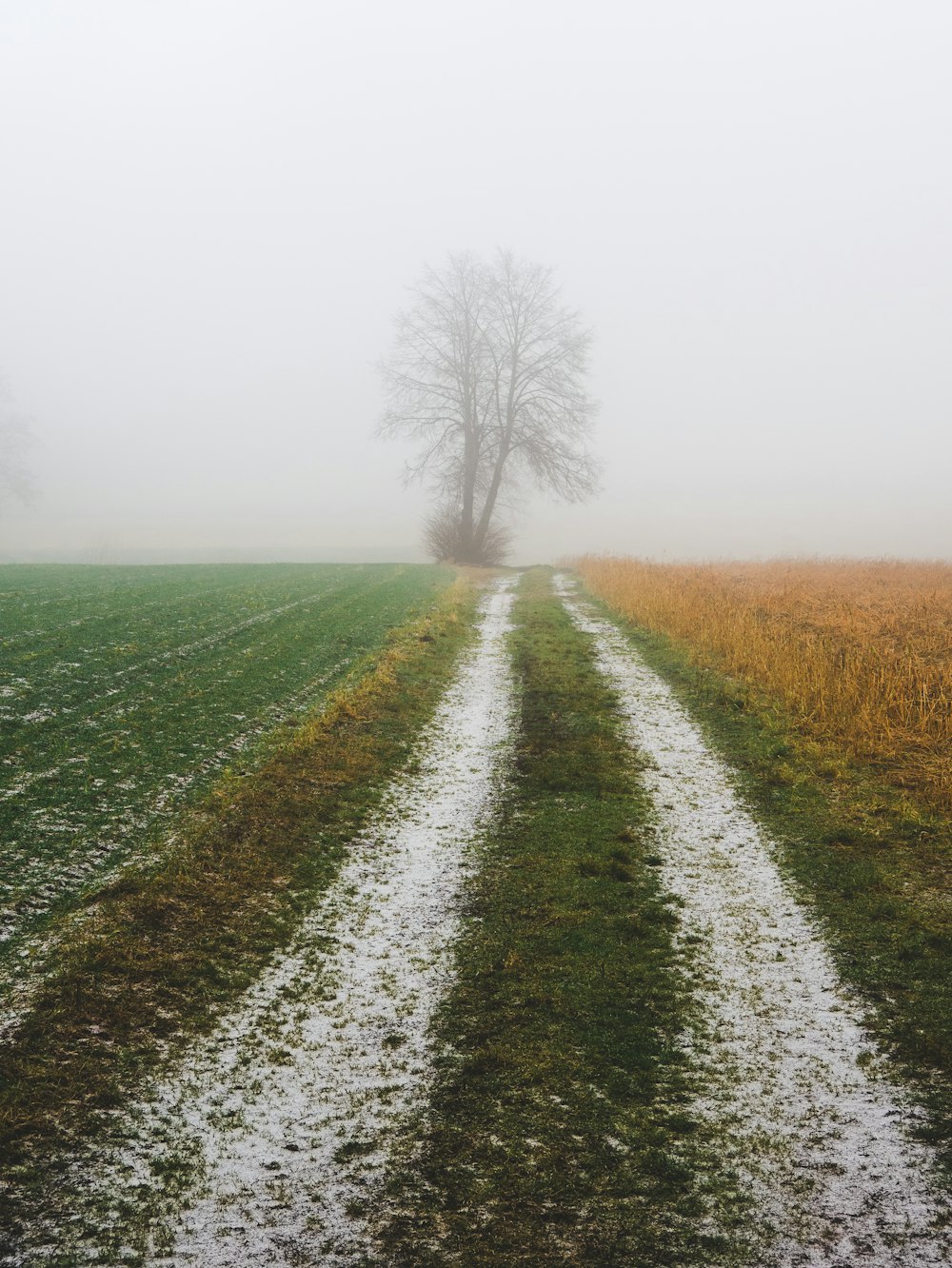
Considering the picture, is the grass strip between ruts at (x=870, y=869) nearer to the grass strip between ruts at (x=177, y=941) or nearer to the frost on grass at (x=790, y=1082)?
the frost on grass at (x=790, y=1082)

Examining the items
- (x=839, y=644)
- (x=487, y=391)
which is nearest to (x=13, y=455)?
(x=487, y=391)

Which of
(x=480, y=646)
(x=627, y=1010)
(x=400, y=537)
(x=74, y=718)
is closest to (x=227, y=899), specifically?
(x=627, y=1010)

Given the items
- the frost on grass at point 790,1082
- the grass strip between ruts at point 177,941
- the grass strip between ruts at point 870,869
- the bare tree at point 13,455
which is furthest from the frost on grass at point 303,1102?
the bare tree at point 13,455

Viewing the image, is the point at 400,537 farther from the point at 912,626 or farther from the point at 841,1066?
the point at 841,1066

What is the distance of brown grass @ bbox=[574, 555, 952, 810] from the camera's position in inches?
316

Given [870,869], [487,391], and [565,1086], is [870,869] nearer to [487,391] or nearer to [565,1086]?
[565,1086]

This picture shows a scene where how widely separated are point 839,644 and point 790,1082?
916cm

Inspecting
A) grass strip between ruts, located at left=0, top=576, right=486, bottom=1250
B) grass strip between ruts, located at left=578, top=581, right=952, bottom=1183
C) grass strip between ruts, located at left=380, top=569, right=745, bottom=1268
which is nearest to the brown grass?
grass strip between ruts, located at left=578, top=581, right=952, bottom=1183

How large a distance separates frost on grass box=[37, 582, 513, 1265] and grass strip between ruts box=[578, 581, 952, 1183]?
248 cm

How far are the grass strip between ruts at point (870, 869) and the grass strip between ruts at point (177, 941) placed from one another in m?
3.68

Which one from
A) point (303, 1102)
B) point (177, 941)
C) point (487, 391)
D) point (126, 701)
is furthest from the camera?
point (487, 391)

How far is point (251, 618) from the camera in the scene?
14992 mm

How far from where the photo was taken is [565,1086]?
3.50 m

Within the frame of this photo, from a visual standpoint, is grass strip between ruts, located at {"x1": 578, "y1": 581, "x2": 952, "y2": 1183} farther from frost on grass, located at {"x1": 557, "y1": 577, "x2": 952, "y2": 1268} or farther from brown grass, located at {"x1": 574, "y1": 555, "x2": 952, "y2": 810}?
brown grass, located at {"x1": 574, "y1": 555, "x2": 952, "y2": 810}
